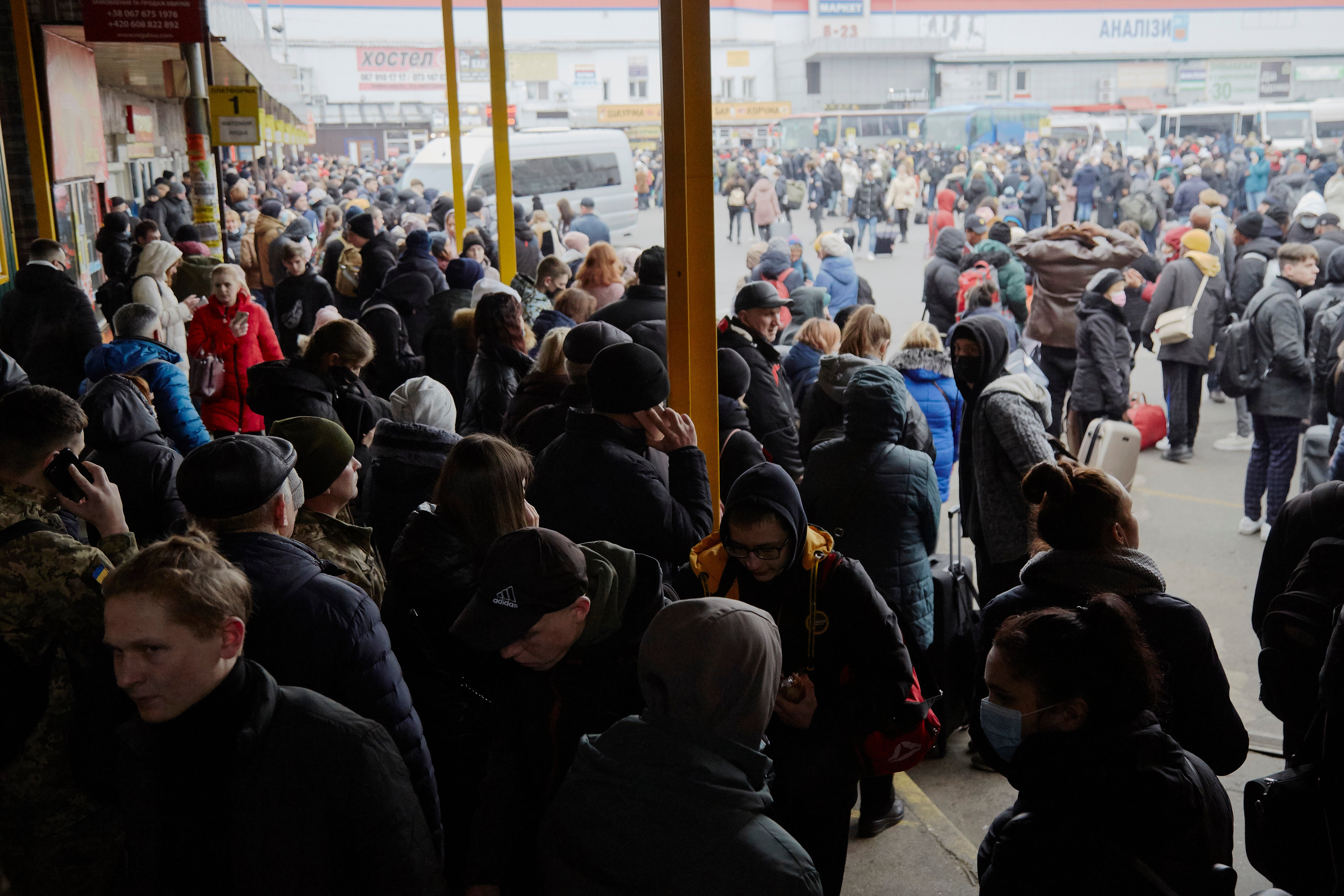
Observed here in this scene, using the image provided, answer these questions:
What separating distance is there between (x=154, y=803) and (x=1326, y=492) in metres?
3.25

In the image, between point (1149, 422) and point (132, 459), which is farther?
point (1149, 422)

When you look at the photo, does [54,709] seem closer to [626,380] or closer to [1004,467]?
[626,380]

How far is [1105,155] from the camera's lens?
28062mm

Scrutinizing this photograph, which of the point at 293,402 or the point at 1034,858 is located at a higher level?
the point at 293,402

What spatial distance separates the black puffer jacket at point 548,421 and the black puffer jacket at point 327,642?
2012 mm

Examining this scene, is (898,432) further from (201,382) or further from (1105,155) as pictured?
(1105,155)

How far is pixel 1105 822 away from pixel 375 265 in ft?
27.0

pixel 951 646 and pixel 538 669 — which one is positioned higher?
pixel 538 669

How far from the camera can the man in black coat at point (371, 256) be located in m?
9.30

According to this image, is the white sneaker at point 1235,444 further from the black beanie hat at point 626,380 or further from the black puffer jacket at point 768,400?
the black beanie hat at point 626,380

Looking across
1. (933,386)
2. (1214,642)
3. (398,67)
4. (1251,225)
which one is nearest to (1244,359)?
(933,386)

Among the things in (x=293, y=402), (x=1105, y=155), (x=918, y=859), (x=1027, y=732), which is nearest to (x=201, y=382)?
(x=293, y=402)

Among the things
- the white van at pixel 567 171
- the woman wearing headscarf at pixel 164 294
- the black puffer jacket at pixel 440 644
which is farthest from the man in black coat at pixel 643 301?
the white van at pixel 567 171

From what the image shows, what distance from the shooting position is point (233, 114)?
10.6 meters
